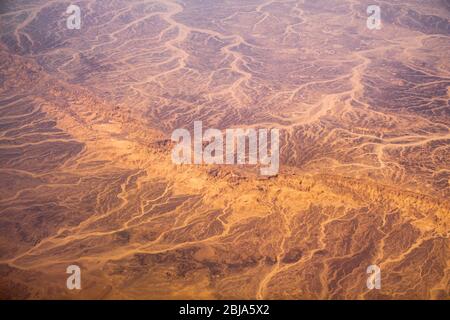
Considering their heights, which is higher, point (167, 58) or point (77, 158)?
point (167, 58)

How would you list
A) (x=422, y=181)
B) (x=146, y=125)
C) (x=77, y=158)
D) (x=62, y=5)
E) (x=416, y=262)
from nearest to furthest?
(x=416, y=262), (x=422, y=181), (x=77, y=158), (x=146, y=125), (x=62, y=5)

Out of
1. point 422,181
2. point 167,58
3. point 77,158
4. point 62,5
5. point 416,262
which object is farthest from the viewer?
point 62,5

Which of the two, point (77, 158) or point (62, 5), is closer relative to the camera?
point (77, 158)

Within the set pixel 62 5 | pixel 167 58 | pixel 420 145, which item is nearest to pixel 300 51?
pixel 167 58

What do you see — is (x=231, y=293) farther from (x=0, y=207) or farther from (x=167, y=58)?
(x=167, y=58)

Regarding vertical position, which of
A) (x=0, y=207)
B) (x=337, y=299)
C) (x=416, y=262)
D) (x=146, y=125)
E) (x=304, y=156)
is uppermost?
(x=146, y=125)

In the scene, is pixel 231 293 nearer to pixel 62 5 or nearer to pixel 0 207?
pixel 0 207

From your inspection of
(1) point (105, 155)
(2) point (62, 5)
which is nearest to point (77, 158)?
(1) point (105, 155)
